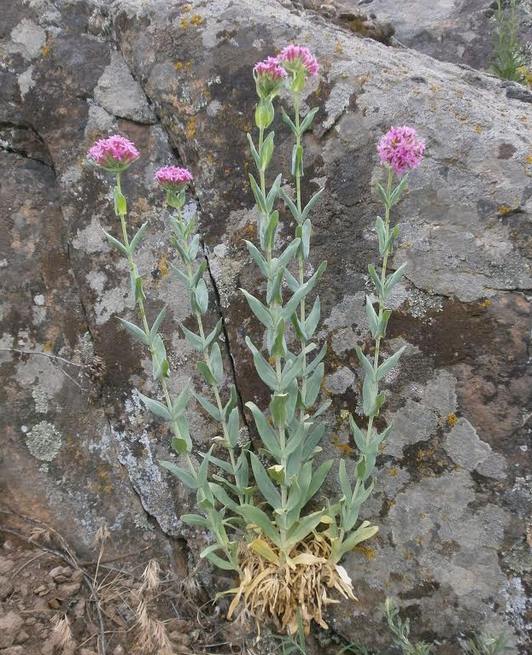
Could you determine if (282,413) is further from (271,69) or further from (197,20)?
(197,20)

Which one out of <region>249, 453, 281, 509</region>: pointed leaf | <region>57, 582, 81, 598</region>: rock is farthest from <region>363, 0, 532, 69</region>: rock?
<region>57, 582, 81, 598</region>: rock

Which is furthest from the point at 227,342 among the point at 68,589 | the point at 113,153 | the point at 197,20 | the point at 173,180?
the point at 197,20

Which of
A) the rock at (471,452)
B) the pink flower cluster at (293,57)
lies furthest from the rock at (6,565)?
the pink flower cluster at (293,57)

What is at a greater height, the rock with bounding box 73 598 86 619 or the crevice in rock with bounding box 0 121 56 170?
the crevice in rock with bounding box 0 121 56 170

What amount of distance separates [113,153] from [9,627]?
1.62m

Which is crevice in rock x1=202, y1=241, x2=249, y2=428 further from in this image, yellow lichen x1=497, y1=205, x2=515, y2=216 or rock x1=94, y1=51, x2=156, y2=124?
yellow lichen x1=497, y1=205, x2=515, y2=216

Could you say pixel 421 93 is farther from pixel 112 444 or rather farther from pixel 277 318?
pixel 112 444

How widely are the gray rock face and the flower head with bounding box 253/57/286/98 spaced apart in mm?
423

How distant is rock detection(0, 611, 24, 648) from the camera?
210 cm

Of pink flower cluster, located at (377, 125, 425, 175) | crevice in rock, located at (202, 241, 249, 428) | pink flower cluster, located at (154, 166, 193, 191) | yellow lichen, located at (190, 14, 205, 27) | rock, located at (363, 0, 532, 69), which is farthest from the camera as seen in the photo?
rock, located at (363, 0, 532, 69)

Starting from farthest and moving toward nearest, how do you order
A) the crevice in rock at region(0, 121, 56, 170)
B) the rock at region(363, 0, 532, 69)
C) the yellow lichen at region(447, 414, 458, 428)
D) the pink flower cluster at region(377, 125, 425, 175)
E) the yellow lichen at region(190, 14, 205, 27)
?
1. the rock at region(363, 0, 532, 69)
2. the crevice in rock at region(0, 121, 56, 170)
3. the yellow lichen at region(190, 14, 205, 27)
4. the yellow lichen at region(447, 414, 458, 428)
5. the pink flower cluster at region(377, 125, 425, 175)

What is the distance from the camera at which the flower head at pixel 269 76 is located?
6.30 feet

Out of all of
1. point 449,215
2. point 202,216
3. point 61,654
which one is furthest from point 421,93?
point 61,654

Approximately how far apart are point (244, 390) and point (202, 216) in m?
0.71
